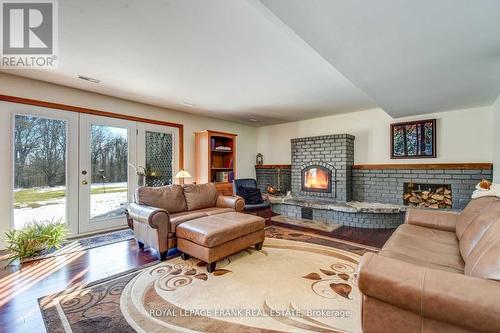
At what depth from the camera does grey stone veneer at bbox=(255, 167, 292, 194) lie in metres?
6.09

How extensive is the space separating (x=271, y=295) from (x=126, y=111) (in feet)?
12.9

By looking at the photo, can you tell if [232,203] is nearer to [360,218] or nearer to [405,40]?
[360,218]

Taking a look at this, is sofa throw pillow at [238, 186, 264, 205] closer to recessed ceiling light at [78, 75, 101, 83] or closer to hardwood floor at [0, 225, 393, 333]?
hardwood floor at [0, 225, 393, 333]

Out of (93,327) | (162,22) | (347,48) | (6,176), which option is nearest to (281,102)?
(347,48)

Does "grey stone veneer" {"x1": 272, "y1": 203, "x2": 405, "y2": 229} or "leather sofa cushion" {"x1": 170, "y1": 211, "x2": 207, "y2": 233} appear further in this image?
"grey stone veneer" {"x1": 272, "y1": 203, "x2": 405, "y2": 229}

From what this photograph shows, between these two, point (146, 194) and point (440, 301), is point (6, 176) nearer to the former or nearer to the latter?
point (146, 194)

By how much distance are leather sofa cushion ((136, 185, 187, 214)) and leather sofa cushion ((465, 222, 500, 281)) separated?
3140mm

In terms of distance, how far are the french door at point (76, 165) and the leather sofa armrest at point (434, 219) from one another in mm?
4096

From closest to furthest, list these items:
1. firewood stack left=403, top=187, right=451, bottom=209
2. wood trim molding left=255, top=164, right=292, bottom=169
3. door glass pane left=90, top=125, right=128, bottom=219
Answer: door glass pane left=90, top=125, right=128, bottom=219 < firewood stack left=403, top=187, right=451, bottom=209 < wood trim molding left=255, top=164, right=292, bottom=169

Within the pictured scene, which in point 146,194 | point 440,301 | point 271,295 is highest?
point 146,194

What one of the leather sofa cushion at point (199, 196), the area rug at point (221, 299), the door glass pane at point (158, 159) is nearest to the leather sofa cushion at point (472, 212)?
the area rug at point (221, 299)

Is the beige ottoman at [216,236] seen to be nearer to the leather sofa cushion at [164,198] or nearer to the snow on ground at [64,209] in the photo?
the leather sofa cushion at [164,198]

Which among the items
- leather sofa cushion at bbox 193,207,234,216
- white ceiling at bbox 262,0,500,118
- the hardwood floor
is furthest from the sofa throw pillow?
white ceiling at bbox 262,0,500,118

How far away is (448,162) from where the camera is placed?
4.09 m
